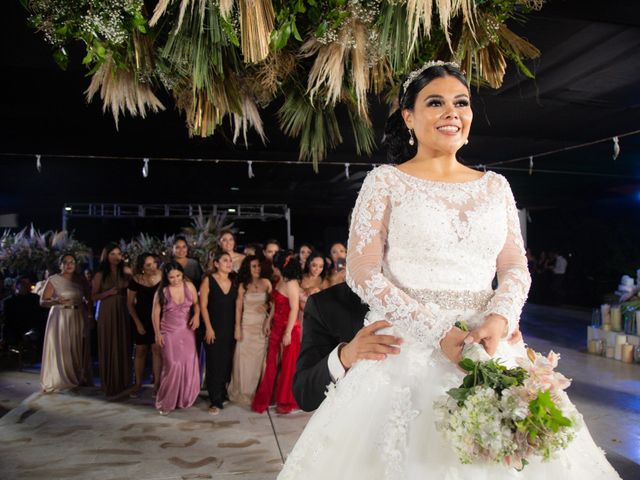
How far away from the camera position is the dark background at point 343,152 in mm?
5352

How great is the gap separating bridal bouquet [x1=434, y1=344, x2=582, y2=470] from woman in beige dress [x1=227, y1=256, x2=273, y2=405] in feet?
16.9

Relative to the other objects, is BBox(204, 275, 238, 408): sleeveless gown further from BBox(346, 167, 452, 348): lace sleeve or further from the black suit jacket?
BBox(346, 167, 452, 348): lace sleeve

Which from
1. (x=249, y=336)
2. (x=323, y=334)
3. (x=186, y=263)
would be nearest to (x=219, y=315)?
(x=249, y=336)

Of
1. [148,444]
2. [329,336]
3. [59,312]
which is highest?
[329,336]

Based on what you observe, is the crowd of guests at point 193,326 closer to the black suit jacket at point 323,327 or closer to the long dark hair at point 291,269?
the long dark hair at point 291,269

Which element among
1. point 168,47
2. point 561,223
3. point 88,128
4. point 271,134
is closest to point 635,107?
point 271,134

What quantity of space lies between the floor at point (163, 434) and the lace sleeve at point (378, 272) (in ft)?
9.81

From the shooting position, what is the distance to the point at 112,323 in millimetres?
6848

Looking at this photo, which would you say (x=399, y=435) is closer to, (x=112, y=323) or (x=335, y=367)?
(x=335, y=367)

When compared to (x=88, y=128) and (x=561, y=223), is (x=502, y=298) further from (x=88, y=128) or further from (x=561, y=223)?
(x=561, y=223)

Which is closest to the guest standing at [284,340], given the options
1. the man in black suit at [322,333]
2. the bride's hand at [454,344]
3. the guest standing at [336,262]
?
the guest standing at [336,262]

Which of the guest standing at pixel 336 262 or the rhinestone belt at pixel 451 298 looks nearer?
the rhinestone belt at pixel 451 298

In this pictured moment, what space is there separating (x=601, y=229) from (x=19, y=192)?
14.7 m

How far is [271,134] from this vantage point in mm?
8711
